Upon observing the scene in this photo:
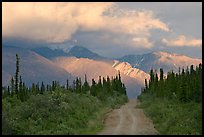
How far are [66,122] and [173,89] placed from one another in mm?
33384

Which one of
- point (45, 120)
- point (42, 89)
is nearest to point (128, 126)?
point (45, 120)

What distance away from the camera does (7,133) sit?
80.3 ft

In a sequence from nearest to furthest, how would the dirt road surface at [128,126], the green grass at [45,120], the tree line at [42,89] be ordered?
the green grass at [45,120], the dirt road surface at [128,126], the tree line at [42,89]

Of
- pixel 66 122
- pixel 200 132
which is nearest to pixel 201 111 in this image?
pixel 200 132

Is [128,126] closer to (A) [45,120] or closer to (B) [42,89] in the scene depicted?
(A) [45,120]

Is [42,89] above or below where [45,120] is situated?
above

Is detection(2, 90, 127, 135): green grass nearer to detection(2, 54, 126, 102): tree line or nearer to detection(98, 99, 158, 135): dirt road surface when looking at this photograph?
detection(98, 99, 158, 135): dirt road surface

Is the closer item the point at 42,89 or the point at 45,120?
the point at 45,120

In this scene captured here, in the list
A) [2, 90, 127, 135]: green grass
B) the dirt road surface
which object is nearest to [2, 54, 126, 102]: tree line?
the dirt road surface

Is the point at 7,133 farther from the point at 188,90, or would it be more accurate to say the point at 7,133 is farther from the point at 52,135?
the point at 188,90

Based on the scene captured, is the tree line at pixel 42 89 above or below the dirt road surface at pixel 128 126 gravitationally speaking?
above

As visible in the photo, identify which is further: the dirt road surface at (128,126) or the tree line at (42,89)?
the tree line at (42,89)

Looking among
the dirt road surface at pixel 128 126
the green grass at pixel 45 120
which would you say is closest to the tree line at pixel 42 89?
the dirt road surface at pixel 128 126

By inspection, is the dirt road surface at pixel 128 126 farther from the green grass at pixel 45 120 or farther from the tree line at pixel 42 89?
the tree line at pixel 42 89
